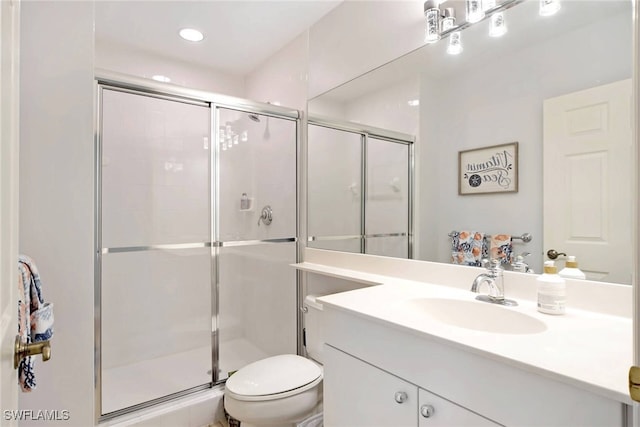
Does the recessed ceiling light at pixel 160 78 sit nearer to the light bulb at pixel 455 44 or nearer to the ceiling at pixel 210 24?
the ceiling at pixel 210 24

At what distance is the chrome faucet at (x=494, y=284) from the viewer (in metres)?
1.06

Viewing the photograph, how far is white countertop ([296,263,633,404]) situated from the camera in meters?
0.58

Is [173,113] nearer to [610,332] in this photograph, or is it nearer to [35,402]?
[35,402]

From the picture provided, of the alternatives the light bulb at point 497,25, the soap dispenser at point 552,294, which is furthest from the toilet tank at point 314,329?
the light bulb at point 497,25

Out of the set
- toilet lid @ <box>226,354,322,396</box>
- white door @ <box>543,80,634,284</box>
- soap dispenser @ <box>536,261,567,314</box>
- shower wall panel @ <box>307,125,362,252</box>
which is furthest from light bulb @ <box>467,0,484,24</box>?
toilet lid @ <box>226,354,322,396</box>

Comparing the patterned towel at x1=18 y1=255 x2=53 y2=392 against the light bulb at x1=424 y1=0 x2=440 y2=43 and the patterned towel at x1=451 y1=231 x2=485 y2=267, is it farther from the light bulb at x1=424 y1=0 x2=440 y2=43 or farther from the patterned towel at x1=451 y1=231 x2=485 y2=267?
the light bulb at x1=424 y1=0 x2=440 y2=43

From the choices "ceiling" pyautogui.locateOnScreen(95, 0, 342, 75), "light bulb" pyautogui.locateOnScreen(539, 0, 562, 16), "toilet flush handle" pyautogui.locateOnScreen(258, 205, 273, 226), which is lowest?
"toilet flush handle" pyautogui.locateOnScreen(258, 205, 273, 226)

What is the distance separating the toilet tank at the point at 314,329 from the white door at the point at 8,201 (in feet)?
3.95

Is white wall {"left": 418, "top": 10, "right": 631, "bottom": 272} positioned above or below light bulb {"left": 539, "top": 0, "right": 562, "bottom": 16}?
below

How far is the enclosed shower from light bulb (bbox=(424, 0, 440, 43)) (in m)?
1.07

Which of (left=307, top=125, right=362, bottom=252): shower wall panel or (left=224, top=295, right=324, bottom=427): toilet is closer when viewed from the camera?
(left=224, top=295, right=324, bottom=427): toilet

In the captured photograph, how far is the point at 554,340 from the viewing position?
0.74 meters

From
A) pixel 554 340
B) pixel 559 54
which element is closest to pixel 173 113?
pixel 559 54

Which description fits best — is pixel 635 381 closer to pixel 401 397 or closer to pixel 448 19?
pixel 401 397
